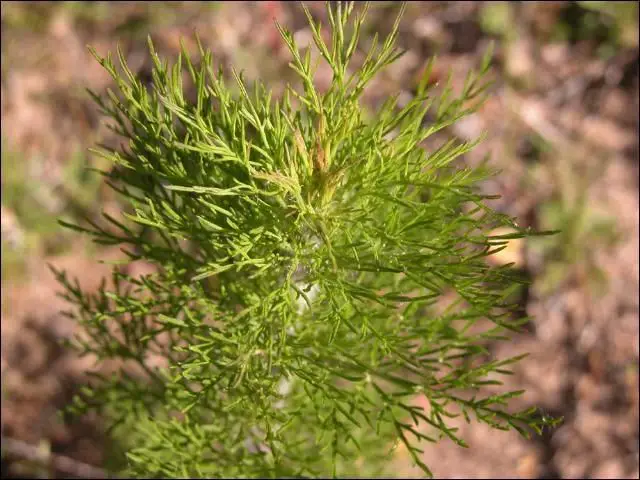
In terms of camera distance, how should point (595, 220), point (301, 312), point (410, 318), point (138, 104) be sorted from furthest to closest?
point (595, 220), point (410, 318), point (301, 312), point (138, 104)

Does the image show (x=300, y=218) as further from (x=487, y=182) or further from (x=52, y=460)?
(x=487, y=182)

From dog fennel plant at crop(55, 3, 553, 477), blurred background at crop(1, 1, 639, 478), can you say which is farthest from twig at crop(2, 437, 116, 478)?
dog fennel plant at crop(55, 3, 553, 477)

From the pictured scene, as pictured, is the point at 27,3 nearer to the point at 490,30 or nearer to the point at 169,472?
the point at 490,30

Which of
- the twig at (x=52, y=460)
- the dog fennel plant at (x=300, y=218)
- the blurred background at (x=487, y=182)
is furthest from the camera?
the blurred background at (x=487, y=182)

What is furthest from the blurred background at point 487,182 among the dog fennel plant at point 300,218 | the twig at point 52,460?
the dog fennel plant at point 300,218

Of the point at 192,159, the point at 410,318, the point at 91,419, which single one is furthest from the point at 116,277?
the point at 91,419

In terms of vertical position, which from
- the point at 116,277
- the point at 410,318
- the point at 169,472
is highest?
the point at 116,277

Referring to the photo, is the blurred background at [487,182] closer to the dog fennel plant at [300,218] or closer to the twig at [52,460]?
the twig at [52,460]

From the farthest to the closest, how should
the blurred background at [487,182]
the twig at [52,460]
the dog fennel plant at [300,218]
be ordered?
the blurred background at [487,182]
the twig at [52,460]
the dog fennel plant at [300,218]
